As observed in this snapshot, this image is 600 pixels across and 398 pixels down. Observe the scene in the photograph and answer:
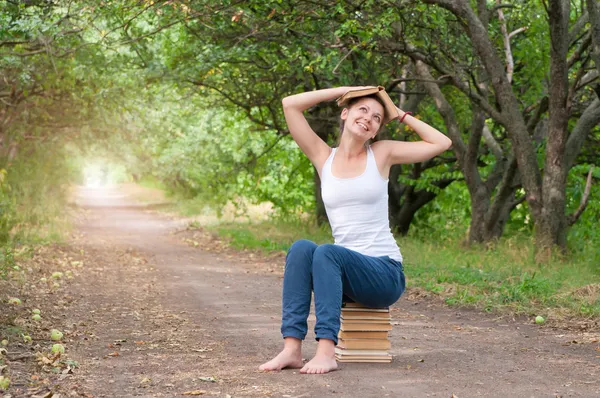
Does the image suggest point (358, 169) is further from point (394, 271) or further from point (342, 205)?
point (394, 271)

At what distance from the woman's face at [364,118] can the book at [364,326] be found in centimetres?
122

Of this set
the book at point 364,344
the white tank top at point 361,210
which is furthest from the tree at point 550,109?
the book at point 364,344

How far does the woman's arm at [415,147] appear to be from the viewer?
550 cm

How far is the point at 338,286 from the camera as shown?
5082mm

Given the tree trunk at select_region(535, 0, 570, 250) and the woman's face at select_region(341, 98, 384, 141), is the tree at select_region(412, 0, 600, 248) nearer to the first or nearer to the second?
the tree trunk at select_region(535, 0, 570, 250)

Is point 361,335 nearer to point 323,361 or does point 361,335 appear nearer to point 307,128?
point 323,361

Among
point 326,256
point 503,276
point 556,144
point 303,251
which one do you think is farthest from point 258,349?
point 556,144

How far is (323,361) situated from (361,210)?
3.23ft

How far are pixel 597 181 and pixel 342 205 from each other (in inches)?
441

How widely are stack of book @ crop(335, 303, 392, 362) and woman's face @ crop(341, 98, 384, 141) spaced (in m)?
1.14

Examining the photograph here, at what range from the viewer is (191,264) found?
44.8 ft

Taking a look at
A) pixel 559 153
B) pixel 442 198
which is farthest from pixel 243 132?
pixel 559 153

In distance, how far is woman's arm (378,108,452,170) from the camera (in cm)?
550

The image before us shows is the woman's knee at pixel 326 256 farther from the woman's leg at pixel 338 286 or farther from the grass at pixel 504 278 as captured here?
the grass at pixel 504 278
